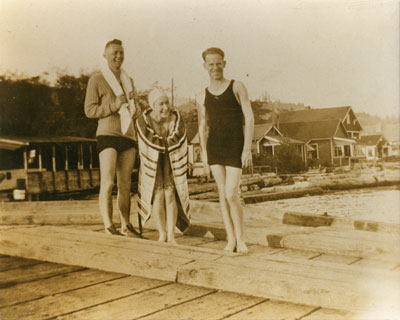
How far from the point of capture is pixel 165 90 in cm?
349

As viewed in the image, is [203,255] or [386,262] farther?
[203,255]

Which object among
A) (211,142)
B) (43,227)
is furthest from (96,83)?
(43,227)

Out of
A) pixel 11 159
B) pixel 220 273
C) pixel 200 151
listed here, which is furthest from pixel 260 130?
pixel 11 159

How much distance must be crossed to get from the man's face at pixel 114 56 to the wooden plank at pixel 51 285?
167 cm

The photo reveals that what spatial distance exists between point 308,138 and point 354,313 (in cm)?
133

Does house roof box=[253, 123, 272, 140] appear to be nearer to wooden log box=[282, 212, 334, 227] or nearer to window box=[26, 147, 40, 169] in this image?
wooden log box=[282, 212, 334, 227]

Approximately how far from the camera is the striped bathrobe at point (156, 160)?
345 centimetres

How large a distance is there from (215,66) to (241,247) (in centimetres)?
134

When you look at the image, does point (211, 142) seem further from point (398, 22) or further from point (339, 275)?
point (398, 22)

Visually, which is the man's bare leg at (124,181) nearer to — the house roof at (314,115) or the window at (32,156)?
the window at (32,156)

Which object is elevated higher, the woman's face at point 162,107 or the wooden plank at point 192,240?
the woman's face at point 162,107

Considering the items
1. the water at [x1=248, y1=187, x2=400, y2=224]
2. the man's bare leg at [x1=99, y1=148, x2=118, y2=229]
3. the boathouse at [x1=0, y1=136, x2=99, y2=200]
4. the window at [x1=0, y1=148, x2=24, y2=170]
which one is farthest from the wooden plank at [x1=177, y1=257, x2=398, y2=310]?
the window at [x1=0, y1=148, x2=24, y2=170]

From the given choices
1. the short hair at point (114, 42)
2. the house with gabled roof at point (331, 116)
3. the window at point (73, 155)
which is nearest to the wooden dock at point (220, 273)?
the window at point (73, 155)

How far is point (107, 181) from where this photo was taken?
374cm
